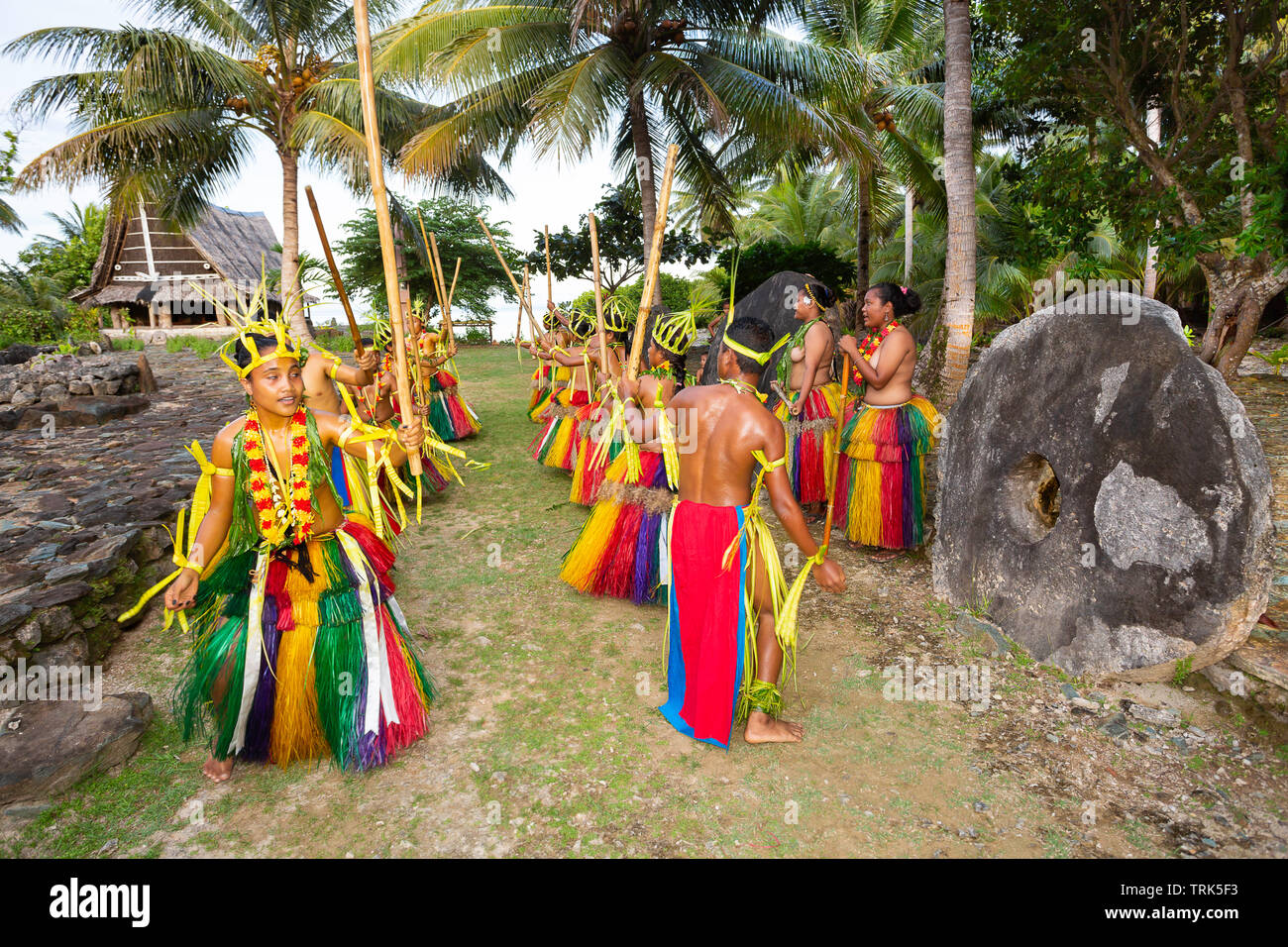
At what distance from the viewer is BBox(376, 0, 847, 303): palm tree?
32.5ft

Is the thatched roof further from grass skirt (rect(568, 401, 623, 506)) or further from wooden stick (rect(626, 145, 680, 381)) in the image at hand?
wooden stick (rect(626, 145, 680, 381))

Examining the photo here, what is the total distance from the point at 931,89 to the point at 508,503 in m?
11.8

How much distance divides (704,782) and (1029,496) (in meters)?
2.19

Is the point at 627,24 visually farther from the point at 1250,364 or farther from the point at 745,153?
the point at 1250,364

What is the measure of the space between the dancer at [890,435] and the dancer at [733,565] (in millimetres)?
1961

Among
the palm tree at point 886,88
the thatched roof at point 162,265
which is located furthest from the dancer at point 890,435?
the thatched roof at point 162,265

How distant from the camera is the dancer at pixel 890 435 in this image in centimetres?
456

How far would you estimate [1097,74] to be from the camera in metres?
5.24

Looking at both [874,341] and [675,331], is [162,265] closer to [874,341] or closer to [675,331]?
[675,331]

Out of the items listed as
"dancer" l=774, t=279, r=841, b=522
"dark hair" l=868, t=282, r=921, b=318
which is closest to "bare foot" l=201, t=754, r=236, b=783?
"dancer" l=774, t=279, r=841, b=522

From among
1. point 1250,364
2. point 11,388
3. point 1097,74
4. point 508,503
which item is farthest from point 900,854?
point 11,388

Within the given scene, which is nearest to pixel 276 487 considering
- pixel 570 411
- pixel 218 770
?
pixel 218 770

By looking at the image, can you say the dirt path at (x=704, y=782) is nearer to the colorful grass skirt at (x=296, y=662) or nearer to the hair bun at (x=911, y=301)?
the colorful grass skirt at (x=296, y=662)

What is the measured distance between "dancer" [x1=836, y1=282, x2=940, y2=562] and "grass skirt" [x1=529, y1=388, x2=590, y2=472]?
2.68 m
